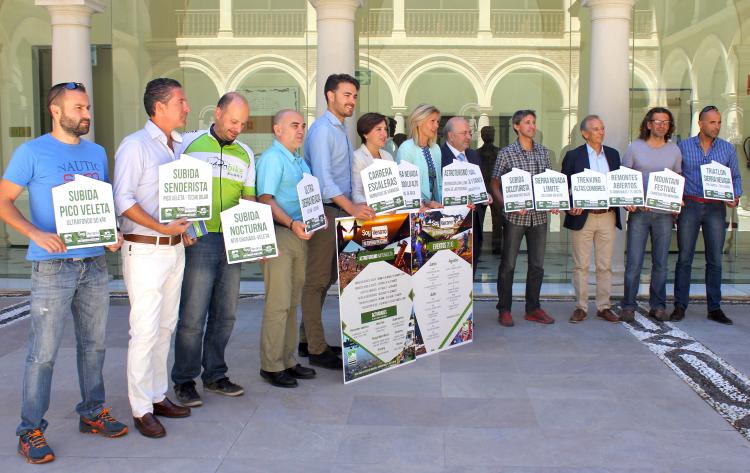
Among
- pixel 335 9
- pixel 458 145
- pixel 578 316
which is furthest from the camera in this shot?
pixel 335 9

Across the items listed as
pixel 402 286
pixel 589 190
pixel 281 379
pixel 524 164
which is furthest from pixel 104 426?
pixel 589 190

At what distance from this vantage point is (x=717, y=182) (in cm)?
694

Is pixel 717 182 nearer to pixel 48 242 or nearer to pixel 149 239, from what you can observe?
pixel 149 239

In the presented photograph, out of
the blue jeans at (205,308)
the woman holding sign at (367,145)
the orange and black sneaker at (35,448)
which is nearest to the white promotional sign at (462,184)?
the woman holding sign at (367,145)

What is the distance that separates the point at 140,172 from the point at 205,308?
102 centimetres

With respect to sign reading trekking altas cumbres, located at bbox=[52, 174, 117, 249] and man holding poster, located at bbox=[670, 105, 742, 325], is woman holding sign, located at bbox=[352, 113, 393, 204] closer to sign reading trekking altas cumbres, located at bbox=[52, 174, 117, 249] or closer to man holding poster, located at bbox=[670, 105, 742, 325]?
sign reading trekking altas cumbres, located at bbox=[52, 174, 117, 249]

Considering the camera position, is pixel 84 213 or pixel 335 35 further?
pixel 335 35

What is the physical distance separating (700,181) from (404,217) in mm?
3083

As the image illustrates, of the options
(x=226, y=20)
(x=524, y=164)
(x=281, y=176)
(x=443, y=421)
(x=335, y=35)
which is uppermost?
(x=226, y=20)

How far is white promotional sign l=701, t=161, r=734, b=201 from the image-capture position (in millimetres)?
6914

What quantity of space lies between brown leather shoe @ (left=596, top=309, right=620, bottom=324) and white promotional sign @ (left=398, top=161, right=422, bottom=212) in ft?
8.15

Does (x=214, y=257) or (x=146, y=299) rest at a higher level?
(x=214, y=257)

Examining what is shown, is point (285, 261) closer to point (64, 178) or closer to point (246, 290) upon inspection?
point (64, 178)

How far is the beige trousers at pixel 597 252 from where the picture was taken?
7.16 m
